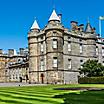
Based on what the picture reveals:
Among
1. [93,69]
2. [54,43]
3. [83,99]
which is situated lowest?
[83,99]

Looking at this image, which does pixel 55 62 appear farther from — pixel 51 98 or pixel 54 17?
pixel 51 98

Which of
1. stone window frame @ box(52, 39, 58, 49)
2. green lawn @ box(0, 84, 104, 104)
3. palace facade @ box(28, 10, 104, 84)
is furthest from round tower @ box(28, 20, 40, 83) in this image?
green lawn @ box(0, 84, 104, 104)

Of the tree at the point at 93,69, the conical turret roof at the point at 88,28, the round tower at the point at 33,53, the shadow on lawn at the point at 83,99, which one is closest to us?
the shadow on lawn at the point at 83,99

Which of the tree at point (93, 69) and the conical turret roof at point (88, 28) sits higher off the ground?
the conical turret roof at point (88, 28)

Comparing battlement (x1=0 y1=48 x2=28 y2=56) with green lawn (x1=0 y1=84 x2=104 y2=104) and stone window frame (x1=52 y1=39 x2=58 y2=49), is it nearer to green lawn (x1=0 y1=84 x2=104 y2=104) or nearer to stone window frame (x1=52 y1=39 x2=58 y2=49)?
stone window frame (x1=52 y1=39 x2=58 y2=49)

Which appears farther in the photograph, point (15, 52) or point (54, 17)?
point (15, 52)

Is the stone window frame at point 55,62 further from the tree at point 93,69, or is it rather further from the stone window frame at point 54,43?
the tree at point 93,69

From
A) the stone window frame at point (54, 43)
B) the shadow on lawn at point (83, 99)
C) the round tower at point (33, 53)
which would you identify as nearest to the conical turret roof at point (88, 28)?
the round tower at point (33, 53)

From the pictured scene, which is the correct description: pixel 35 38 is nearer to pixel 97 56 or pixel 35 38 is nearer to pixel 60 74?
pixel 60 74

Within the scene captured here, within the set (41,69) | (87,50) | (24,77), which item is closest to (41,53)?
(41,69)

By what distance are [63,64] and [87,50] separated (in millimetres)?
10031

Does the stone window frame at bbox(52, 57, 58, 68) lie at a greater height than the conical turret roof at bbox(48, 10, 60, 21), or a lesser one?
lesser

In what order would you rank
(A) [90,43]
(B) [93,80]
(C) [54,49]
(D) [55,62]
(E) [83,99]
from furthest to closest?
(A) [90,43], (C) [54,49], (D) [55,62], (B) [93,80], (E) [83,99]

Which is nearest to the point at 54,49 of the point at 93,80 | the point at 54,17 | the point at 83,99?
the point at 54,17
